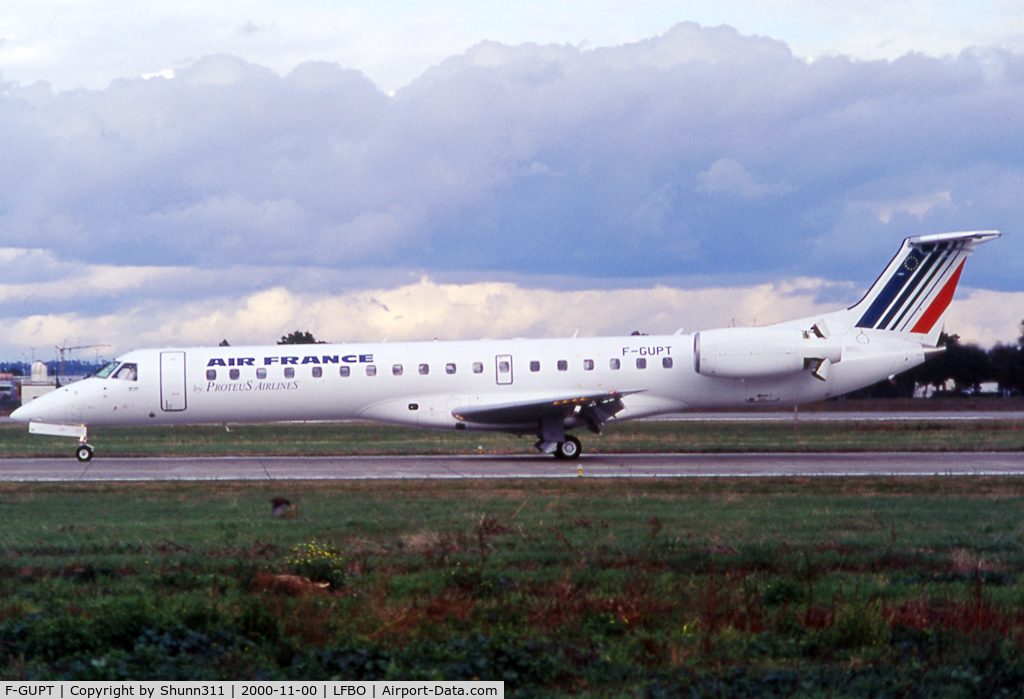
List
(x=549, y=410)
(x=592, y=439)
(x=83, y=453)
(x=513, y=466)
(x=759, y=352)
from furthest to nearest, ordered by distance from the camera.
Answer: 1. (x=592, y=439)
2. (x=83, y=453)
3. (x=759, y=352)
4. (x=549, y=410)
5. (x=513, y=466)

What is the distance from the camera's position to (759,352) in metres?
27.6

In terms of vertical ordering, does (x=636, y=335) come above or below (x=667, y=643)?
above

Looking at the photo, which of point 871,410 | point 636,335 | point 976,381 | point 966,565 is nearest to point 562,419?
point 636,335

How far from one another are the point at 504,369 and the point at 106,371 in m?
11.8

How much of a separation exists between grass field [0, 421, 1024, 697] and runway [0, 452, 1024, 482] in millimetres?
5128

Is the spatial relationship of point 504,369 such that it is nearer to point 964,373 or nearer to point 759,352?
point 759,352

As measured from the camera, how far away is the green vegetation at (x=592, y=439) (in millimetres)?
32688

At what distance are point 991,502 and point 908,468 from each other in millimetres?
7089

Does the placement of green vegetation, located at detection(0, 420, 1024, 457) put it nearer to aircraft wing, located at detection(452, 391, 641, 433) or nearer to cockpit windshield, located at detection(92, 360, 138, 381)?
aircraft wing, located at detection(452, 391, 641, 433)

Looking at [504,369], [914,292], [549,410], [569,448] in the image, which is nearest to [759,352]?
[914,292]

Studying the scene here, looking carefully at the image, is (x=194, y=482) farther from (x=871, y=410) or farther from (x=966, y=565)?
(x=871, y=410)

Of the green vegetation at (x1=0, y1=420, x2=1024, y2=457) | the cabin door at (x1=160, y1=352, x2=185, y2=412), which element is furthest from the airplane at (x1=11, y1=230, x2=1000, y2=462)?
the green vegetation at (x1=0, y1=420, x2=1024, y2=457)

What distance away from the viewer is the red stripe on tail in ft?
93.4

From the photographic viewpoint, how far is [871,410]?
5775cm
